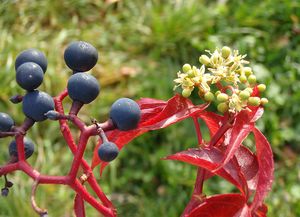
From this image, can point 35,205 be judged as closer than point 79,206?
Yes

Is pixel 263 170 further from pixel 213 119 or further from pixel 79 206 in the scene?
pixel 79 206

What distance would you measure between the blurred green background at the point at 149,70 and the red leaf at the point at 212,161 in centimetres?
117

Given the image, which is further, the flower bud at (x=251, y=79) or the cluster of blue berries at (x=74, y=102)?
the flower bud at (x=251, y=79)

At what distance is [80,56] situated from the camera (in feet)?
2.42

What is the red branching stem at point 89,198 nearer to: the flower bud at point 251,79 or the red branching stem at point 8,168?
the red branching stem at point 8,168

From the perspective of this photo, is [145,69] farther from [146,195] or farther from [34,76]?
[34,76]

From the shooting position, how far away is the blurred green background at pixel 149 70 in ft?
6.52

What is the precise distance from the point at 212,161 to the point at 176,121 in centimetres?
7

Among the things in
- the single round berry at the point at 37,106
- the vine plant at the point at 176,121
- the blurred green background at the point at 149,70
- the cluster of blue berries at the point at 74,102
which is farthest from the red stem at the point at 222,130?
the blurred green background at the point at 149,70

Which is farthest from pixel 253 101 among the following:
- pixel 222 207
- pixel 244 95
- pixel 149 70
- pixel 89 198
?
pixel 149 70

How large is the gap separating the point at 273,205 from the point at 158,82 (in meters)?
0.65

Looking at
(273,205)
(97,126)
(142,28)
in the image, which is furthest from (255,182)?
(142,28)

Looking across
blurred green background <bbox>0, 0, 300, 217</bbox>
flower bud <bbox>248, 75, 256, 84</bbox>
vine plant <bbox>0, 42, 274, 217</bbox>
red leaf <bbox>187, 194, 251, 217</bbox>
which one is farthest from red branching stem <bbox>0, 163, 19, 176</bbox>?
blurred green background <bbox>0, 0, 300, 217</bbox>

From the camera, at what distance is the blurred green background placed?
6.52 feet
